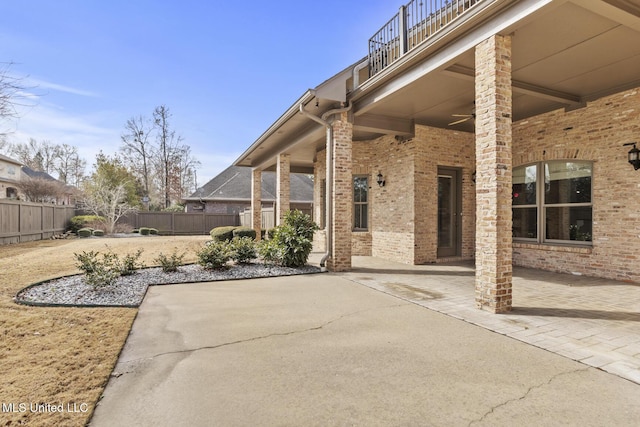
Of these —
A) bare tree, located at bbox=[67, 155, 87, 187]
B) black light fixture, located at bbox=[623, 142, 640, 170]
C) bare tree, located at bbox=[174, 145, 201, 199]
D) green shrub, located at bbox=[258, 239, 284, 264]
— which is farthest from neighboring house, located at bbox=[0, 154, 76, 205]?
black light fixture, located at bbox=[623, 142, 640, 170]

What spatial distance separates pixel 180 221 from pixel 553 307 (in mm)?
20471

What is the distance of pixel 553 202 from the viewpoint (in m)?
7.10

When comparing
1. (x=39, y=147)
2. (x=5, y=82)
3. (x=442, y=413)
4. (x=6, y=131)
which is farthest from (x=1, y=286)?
(x=39, y=147)

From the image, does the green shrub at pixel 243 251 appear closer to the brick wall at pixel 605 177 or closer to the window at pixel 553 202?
the window at pixel 553 202

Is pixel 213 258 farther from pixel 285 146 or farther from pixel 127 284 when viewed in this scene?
pixel 285 146

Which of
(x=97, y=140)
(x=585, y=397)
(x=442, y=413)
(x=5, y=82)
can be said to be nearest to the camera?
(x=442, y=413)

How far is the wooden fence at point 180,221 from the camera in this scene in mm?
20625

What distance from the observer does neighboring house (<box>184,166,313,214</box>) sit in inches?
873

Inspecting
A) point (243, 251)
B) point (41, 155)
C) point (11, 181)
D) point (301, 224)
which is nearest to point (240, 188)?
point (243, 251)

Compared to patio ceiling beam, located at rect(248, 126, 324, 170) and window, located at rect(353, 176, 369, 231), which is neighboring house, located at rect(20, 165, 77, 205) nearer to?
patio ceiling beam, located at rect(248, 126, 324, 170)

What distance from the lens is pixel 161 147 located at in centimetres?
2947

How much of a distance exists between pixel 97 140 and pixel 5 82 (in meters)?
26.6

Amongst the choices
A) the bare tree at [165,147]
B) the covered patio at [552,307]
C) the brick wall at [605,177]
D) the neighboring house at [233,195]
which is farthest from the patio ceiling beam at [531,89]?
the bare tree at [165,147]

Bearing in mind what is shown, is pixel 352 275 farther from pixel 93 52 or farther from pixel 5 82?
pixel 93 52
